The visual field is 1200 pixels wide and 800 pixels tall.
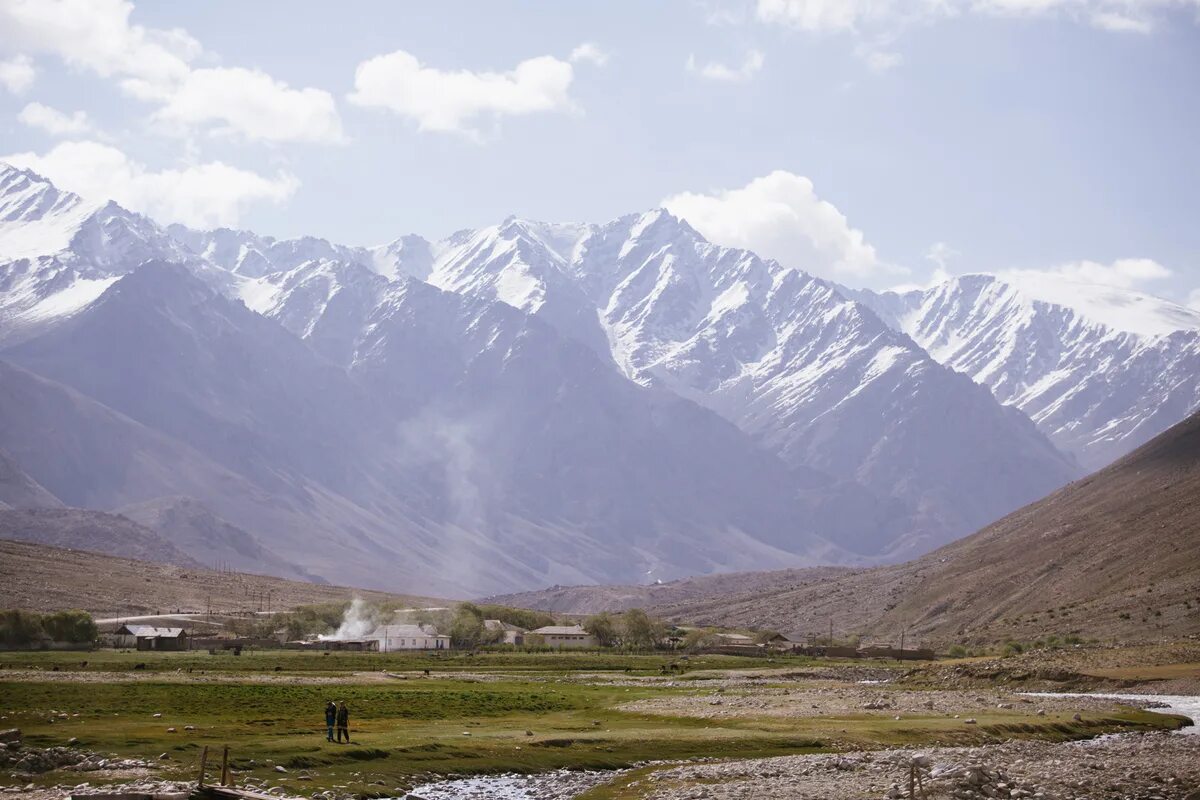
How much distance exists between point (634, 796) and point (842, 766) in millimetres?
11746

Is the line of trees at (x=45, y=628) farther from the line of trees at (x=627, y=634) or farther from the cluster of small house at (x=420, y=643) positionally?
the line of trees at (x=627, y=634)

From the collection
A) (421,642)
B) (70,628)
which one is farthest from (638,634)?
(70,628)

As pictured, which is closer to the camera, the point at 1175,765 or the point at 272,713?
the point at 1175,765

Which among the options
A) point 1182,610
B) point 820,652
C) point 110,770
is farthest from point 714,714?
point 820,652

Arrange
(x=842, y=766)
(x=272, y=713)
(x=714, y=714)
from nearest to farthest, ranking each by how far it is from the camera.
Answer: (x=842, y=766) < (x=272, y=713) < (x=714, y=714)

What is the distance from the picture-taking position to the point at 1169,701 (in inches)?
3775

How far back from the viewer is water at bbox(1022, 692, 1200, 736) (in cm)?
8444

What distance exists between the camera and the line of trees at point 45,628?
150375mm

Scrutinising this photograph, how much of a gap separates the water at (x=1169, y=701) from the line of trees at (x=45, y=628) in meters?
99.3

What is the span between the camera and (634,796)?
2141 inches

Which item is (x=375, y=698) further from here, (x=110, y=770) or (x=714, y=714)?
(x=110, y=770)

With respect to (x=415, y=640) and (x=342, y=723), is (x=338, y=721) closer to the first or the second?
(x=342, y=723)

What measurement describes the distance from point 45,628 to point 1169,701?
4372 inches

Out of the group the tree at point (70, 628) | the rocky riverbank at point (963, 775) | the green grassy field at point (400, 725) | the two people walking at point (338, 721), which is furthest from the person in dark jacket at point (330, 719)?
the tree at point (70, 628)
